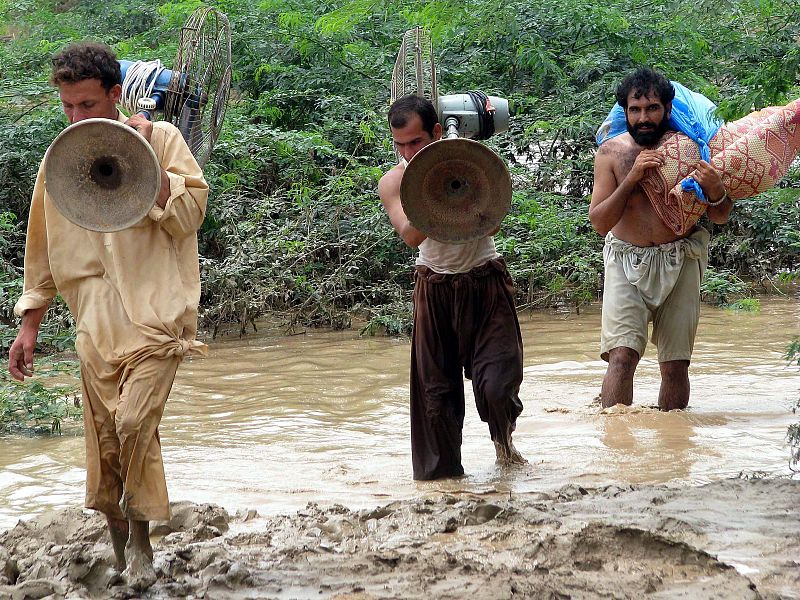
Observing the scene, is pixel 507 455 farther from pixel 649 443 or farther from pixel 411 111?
pixel 411 111

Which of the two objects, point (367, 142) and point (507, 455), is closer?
point (507, 455)

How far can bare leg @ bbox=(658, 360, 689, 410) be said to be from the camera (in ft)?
19.3

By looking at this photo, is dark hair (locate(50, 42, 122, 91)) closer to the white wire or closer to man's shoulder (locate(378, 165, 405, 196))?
man's shoulder (locate(378, 165, 405, 196))

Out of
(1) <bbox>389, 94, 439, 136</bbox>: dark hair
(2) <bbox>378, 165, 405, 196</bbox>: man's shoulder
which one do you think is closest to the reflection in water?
(2) <bbox>378, 165, 405, 196</bbox>: man's shoulder

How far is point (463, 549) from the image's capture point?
368 centimetres

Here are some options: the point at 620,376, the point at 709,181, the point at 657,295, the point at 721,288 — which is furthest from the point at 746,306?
the point at 709,181

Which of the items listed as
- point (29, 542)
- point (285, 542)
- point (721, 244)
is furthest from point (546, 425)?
point (721, 244)

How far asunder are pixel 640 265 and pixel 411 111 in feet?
5.84

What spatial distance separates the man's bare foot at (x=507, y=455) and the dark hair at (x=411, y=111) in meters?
1.45

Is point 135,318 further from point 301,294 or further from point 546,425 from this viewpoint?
point 301,294

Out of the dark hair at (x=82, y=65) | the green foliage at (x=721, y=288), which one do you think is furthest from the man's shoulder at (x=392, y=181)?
the green foliage at (x=721, y=288)

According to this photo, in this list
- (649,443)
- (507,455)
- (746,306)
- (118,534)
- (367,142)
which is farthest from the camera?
(367,142)

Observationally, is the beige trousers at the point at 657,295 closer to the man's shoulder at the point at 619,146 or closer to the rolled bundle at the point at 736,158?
the rolled bundle at the point at 736,158

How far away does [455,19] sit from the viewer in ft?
40.8
